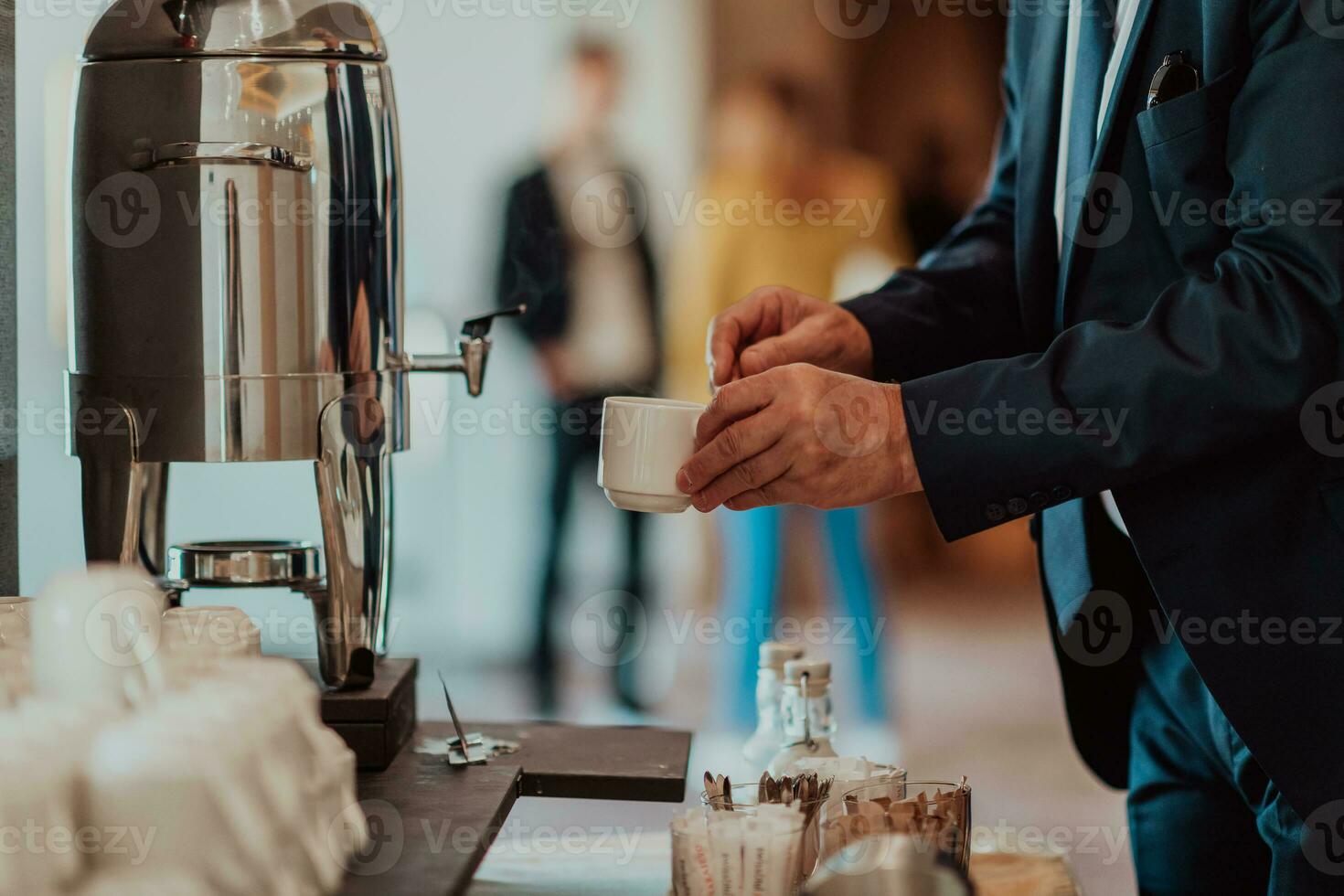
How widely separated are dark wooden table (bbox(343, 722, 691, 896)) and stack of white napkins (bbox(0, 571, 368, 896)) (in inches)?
4.3

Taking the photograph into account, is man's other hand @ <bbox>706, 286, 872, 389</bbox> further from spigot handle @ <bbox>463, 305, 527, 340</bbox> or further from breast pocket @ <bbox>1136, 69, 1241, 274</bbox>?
breast pocket @ <bbox>1136, 69, 1241, 274</bbox>

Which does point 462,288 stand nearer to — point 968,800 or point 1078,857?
point 1078,857

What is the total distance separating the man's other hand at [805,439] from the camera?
3.10 feet

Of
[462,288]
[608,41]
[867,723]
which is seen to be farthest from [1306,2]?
[608,41]

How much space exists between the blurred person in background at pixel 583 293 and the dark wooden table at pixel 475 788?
8.50 feet

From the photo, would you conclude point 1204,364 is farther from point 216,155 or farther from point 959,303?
point 216,155

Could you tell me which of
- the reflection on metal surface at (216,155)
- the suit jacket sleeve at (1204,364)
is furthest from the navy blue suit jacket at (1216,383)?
the reflection on metal surface at (216,155)

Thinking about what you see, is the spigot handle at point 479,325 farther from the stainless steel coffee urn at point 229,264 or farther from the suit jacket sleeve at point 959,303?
the suit jacket sleeve at point 959,303

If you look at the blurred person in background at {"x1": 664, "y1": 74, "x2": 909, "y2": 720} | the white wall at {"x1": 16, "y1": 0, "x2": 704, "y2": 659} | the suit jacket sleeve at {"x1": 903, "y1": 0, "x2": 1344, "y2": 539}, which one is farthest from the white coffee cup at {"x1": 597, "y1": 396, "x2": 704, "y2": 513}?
the white wall at {"x1": 16, "y1": 0, "x2": 704, "y2": 659}

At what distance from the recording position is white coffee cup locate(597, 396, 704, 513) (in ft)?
3.12

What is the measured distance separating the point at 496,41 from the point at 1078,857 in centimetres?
311

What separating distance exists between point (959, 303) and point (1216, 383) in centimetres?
43

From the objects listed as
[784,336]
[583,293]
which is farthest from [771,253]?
[784,336]

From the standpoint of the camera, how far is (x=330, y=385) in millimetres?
1031
